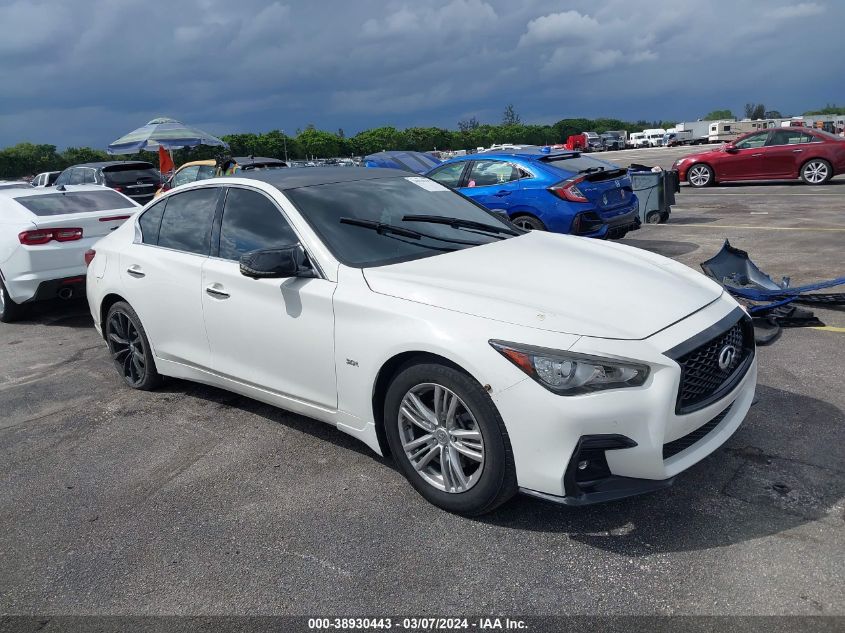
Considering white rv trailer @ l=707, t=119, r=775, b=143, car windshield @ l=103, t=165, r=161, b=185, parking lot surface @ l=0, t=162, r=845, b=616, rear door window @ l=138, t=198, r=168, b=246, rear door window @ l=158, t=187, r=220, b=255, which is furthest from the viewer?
white rv trailer @ l=707, t=119, r=775, b=143

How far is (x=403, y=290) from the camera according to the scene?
354 cm

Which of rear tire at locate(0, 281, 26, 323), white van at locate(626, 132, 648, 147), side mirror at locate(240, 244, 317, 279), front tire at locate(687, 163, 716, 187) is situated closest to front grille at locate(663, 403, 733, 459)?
side mirror at locate(240, 244, 317, 279)

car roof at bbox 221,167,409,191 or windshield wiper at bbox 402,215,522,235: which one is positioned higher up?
car roof at bbox 221,167,409,191

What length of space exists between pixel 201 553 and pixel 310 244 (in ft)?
5.50

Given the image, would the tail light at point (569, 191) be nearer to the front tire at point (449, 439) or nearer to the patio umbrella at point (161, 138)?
the front tire at point (449, 439)

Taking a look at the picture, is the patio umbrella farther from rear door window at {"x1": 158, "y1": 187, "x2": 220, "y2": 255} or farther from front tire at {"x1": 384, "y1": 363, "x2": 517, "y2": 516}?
front tire at {"x1": 384, "y1": 363, "x2": 517, "y2": 516}

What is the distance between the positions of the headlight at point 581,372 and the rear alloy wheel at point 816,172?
1785 centimetres

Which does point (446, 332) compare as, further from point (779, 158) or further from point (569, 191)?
point (779, 158)

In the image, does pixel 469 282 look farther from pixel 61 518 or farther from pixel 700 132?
pixel 700 132

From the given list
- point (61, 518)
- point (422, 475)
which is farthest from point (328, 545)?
point (61, 518)

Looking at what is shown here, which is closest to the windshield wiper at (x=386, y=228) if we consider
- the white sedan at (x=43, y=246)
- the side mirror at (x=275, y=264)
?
the side mirror at (x=275, y=264)

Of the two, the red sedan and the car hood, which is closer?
the car hood

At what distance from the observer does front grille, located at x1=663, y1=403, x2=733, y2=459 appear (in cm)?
308

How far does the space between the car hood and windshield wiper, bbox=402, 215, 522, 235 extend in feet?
1.05
